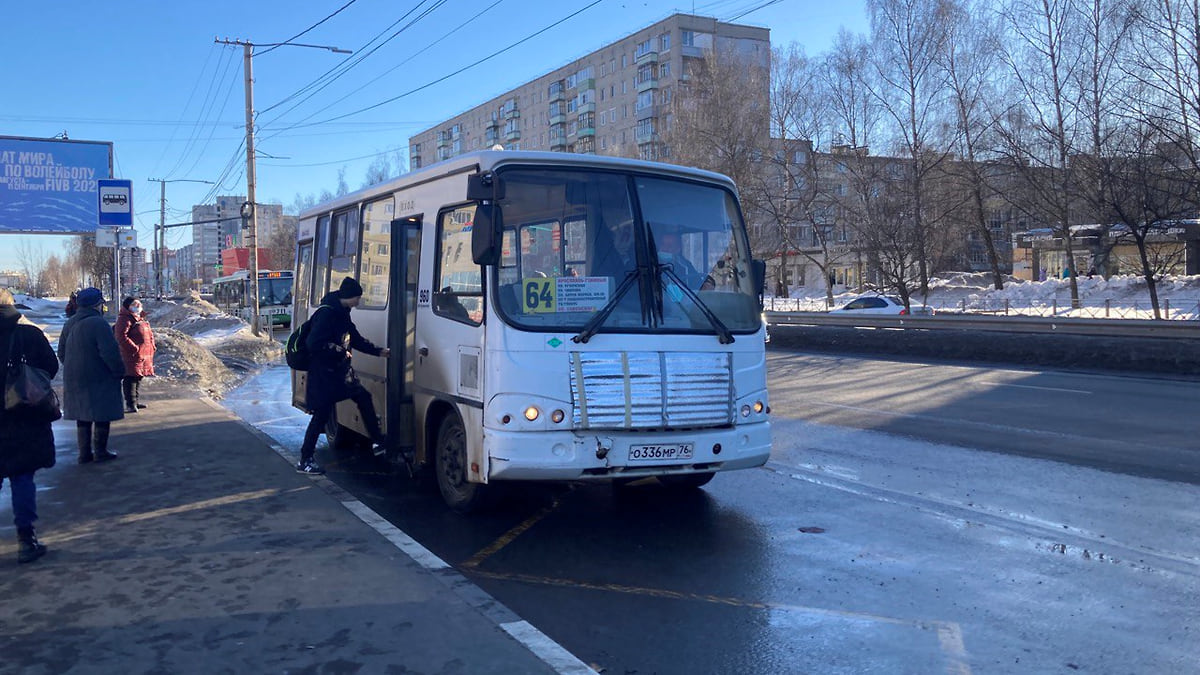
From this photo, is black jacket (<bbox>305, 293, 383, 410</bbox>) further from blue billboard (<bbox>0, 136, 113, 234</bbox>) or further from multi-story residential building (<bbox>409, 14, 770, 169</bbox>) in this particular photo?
multi-story residential building (<bbox>409, 14, 770, 169</bbox>)

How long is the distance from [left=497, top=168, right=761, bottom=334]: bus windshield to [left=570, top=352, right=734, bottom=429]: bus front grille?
0.79 feet

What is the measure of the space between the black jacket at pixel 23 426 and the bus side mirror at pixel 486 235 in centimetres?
279

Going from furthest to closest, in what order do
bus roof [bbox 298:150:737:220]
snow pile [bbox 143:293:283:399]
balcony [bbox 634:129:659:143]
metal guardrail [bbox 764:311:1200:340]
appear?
balcony [bbox 634:129:659:143] < metal guardrail [bbox 764:311:1200:340] < snow pile [bbox 143:293:283:399] < bus roof [bbox 298:150:737:220]

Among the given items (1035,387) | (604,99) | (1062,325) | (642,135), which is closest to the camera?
(1035,387)

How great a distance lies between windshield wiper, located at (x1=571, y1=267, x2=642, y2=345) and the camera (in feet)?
21.2

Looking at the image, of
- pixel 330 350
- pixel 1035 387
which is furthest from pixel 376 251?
pixel 1035 387

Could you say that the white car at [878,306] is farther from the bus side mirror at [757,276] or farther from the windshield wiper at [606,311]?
the windshield wiper at [606,311]

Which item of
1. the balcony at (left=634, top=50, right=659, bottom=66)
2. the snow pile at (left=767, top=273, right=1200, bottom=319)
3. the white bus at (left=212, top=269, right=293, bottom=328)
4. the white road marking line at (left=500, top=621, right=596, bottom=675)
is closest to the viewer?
the white road marking line at (left=500, top=621, right=596, bottom=675)

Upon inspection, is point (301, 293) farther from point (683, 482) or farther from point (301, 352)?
point (683, 482)

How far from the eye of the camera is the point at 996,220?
57.7 meters

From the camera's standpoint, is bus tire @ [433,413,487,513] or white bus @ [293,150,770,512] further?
bus tire @ [433,413,487,513]

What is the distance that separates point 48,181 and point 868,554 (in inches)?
1031

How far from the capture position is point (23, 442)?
19.1 ft

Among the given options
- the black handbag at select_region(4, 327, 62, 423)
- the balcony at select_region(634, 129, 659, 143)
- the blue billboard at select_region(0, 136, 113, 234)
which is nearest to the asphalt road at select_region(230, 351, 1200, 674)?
the black handbag at select_region(4, 327, 62, 423)
